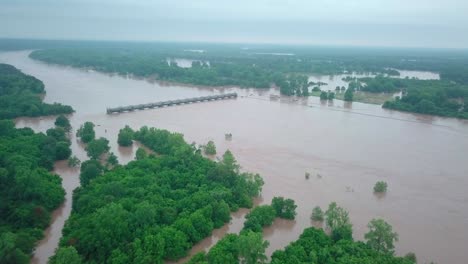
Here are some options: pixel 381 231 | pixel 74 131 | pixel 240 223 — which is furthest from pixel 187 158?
pixel 74 131

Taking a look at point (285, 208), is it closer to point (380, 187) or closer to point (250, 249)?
point (250, 249)

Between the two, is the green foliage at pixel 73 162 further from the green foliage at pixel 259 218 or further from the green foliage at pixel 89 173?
the green foliage at pixel 259 218

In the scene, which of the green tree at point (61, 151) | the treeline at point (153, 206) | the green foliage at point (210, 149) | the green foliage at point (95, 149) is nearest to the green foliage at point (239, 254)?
the treeline at point (153, 206)

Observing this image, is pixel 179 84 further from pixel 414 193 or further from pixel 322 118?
pixel 414 193

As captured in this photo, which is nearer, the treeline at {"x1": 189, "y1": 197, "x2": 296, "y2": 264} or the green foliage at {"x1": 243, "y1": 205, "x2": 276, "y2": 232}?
the treeline at {"x1": 189, "y1": 197, "x2": 296, "y2": 264}

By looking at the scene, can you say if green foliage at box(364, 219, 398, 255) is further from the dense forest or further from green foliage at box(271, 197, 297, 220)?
the dense forest

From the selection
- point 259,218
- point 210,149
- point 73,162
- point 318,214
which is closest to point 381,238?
point 318,214

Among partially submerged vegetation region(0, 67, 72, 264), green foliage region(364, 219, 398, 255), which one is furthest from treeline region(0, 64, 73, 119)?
green foliage region(364, 219, 398, 255)
